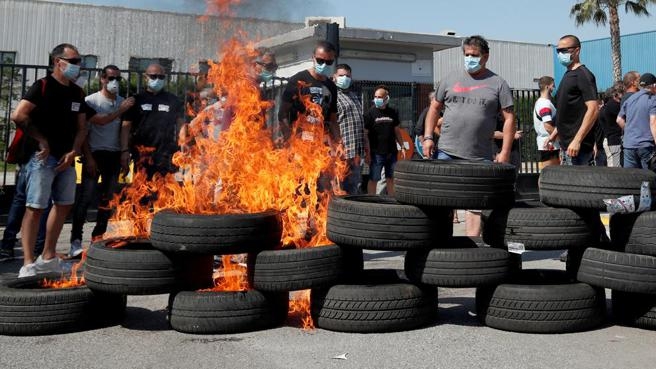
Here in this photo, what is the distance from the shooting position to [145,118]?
26.4 ft

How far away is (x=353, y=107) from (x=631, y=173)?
4.63m

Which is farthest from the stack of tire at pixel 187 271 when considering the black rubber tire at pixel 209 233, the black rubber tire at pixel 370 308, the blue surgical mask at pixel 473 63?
the blue surgical mask at pixel 473 63

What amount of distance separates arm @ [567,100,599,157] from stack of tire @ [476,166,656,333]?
5.75 ft

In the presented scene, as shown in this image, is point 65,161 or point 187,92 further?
point 187,92

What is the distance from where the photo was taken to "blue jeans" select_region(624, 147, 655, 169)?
29.3 feet

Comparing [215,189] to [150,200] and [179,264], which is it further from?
[150,200]

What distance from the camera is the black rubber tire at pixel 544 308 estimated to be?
15.4 ft

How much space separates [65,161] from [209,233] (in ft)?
8.53

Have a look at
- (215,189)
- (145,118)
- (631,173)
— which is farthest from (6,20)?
(631,173)

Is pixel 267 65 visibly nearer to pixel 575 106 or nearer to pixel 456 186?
pixel 575 106

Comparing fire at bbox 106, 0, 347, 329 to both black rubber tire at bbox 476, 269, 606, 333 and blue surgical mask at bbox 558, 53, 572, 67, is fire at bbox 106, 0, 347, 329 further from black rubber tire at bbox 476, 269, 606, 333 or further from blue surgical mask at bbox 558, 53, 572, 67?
blue surgical mask at bbox 558, 53, 572, 67

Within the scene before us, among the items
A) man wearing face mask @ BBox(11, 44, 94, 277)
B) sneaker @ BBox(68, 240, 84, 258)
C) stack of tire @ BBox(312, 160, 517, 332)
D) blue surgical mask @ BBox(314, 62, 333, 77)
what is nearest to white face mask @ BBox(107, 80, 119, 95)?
man wearing face mask @ BBox(11, 44, 94, 277)

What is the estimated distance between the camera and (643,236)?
15.3ft

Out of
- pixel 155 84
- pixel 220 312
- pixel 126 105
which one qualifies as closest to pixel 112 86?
pixel 126 105
